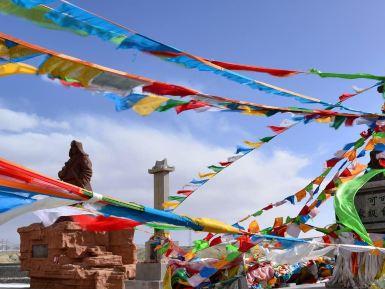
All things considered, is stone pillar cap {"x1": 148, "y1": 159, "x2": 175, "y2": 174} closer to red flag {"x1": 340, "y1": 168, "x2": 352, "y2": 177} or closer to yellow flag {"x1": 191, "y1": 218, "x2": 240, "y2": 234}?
red flag {"x1": 340, "y1": 168, "x2": 352, "y2": 177}

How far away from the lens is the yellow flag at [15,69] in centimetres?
398

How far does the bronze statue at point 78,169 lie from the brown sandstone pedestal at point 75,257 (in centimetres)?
191

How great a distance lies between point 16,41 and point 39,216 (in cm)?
142

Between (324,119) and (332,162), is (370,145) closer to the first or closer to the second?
(332,162)

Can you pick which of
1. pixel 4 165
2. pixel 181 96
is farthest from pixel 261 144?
pixel 4 165

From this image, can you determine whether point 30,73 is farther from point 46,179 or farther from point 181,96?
point 181,96

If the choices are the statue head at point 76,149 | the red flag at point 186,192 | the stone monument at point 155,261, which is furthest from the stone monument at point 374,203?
the statue head at point 76,149

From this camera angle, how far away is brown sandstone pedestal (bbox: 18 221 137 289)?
49.0 feet

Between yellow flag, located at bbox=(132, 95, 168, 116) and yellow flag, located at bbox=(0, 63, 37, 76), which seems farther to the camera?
yellow flag, located at bbox=(132, 95, 168, 116)

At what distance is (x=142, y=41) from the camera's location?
4316 mm

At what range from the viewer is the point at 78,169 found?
17.4 m

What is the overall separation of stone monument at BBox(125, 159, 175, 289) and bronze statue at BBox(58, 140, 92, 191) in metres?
2.22

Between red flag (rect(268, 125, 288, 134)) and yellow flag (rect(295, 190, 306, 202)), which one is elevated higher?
red flag (rect(268, 125, 288, 134))

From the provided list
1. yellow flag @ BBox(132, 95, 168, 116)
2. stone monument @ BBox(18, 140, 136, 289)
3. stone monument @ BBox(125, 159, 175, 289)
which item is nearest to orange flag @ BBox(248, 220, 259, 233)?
yellow flag @ BBox(132, 95, 168, 116)
